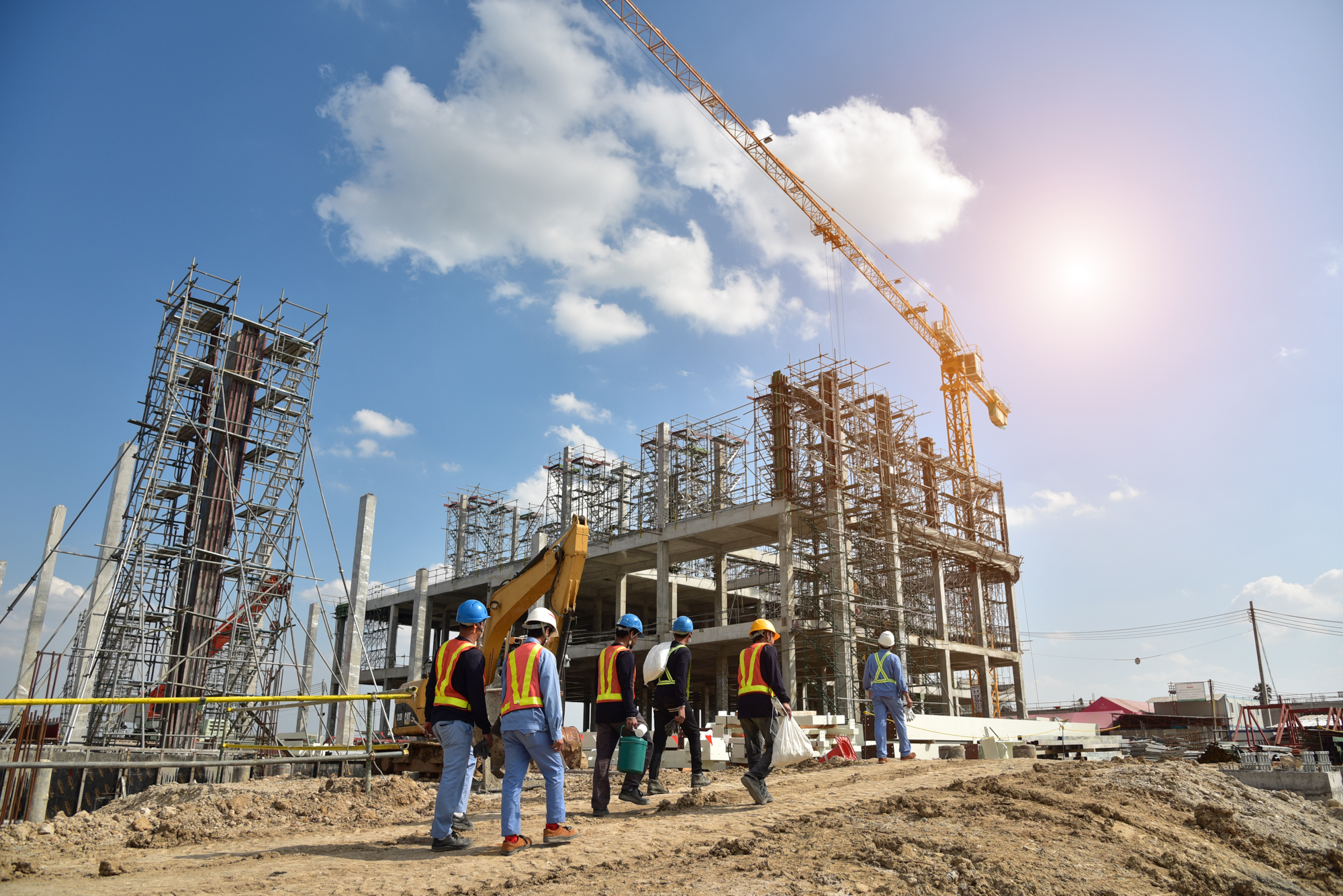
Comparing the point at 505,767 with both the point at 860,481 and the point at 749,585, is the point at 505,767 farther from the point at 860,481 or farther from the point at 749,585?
the point at 749,585

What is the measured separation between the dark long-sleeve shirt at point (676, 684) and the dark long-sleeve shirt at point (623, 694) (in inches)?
32.5

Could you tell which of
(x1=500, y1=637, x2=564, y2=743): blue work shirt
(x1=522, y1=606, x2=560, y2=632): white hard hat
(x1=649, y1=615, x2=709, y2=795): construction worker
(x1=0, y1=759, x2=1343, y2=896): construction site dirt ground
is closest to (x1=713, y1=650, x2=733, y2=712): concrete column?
(x1=0, y1=759, x2=1343, y2=896): construction site dirt ground

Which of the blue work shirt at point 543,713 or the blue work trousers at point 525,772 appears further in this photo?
the blue work shirt at point 543,713

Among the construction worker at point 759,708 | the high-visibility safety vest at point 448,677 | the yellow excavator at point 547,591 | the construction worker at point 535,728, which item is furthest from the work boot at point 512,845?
the yellow excavator at point 547,591

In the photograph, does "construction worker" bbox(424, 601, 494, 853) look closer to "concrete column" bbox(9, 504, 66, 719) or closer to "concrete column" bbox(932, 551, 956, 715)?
"concrete column" bbox(9, 504, 66, 719)

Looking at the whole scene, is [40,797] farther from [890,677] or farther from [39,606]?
[890,677]

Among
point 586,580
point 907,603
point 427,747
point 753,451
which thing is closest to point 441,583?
point 586,580

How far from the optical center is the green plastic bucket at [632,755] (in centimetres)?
827

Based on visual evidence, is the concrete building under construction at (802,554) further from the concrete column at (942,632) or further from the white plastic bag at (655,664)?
the white plastic bag at (655,664)

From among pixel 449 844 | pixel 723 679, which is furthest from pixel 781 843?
pixel 723 679

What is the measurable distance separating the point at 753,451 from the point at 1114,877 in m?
28.5

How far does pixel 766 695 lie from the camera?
8.28 metres

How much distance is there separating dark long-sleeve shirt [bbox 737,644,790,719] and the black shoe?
9.17 feet

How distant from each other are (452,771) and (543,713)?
0.97 metres
